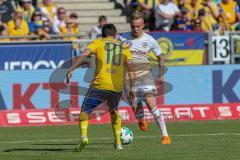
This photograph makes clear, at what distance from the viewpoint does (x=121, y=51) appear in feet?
50.0

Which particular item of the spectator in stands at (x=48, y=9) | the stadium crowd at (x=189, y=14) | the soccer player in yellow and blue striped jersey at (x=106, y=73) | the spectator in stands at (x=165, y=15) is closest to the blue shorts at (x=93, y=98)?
the soccer player in yellow and blue striped jersey at (x=106, y=73)

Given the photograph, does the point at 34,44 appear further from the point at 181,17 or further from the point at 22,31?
the point at 181,17

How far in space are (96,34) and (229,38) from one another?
3.88m

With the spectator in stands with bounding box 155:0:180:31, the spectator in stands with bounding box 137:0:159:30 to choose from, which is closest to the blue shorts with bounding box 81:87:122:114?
the spectator in stands with bounding box 155:0:180:31

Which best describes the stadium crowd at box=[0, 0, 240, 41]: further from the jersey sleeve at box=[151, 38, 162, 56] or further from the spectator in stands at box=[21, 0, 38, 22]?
the jersey sleeve at box=[151, 38, 162, 56]

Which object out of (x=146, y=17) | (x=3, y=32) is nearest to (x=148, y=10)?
(x=146, y=17)

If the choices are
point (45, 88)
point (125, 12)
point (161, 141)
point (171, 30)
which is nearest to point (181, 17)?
point (171, 30)

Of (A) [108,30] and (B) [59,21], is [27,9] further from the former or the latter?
(A) [108,30]

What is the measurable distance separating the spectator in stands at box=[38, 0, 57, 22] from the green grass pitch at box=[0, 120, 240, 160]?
6953mm

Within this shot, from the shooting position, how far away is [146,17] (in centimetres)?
2867

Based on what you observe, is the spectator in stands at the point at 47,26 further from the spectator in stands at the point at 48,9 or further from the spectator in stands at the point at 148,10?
the spectator in stands at the point at 148,10

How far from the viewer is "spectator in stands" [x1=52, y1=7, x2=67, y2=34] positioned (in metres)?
27.7

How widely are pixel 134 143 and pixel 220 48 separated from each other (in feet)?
34.3

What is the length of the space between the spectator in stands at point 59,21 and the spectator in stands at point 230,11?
546 centimetres
